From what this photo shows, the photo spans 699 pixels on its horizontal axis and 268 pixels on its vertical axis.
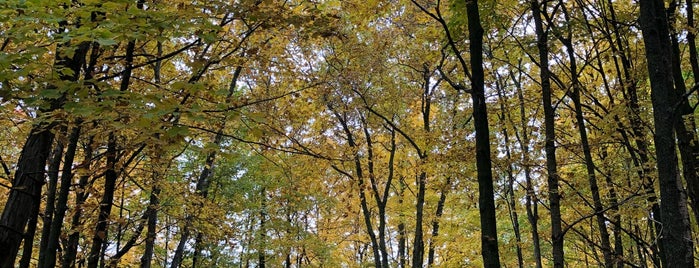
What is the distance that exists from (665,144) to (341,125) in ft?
38.2

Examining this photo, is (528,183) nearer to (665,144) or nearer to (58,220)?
(665,144)

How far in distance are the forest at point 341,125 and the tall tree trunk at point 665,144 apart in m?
0.01

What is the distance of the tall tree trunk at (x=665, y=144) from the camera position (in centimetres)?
233

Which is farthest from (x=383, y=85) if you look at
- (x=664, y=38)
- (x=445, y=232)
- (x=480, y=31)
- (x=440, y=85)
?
(x=664, y=38)

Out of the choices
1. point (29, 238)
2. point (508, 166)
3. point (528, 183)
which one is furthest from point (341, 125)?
point (29, 238)

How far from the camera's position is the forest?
3.19m

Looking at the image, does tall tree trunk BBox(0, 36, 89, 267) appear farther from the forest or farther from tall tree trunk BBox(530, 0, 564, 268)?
tall tree trunk BBox(530, 0, 564, 268)

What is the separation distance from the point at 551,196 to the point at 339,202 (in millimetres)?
12340

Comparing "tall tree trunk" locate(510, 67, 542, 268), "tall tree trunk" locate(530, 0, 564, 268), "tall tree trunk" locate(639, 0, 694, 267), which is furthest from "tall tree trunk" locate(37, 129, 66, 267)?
"tall tree trunk" locate(510, 67, 542, 268)

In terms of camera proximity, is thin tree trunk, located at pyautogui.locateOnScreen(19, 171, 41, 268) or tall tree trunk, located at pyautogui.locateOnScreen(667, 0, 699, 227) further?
tall tree trunk, located at pyautogui.locateOnScreen(667, 0, 699, 227)

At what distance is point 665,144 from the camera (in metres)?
2.42

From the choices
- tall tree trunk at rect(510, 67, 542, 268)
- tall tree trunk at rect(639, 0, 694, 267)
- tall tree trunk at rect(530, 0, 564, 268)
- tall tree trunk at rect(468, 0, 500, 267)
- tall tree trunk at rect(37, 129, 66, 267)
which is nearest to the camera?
tall tree trunk at rect(639, 0, 694, 267)

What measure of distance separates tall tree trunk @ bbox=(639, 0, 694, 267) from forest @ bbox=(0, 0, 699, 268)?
0.4 inches

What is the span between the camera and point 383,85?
12484mm
